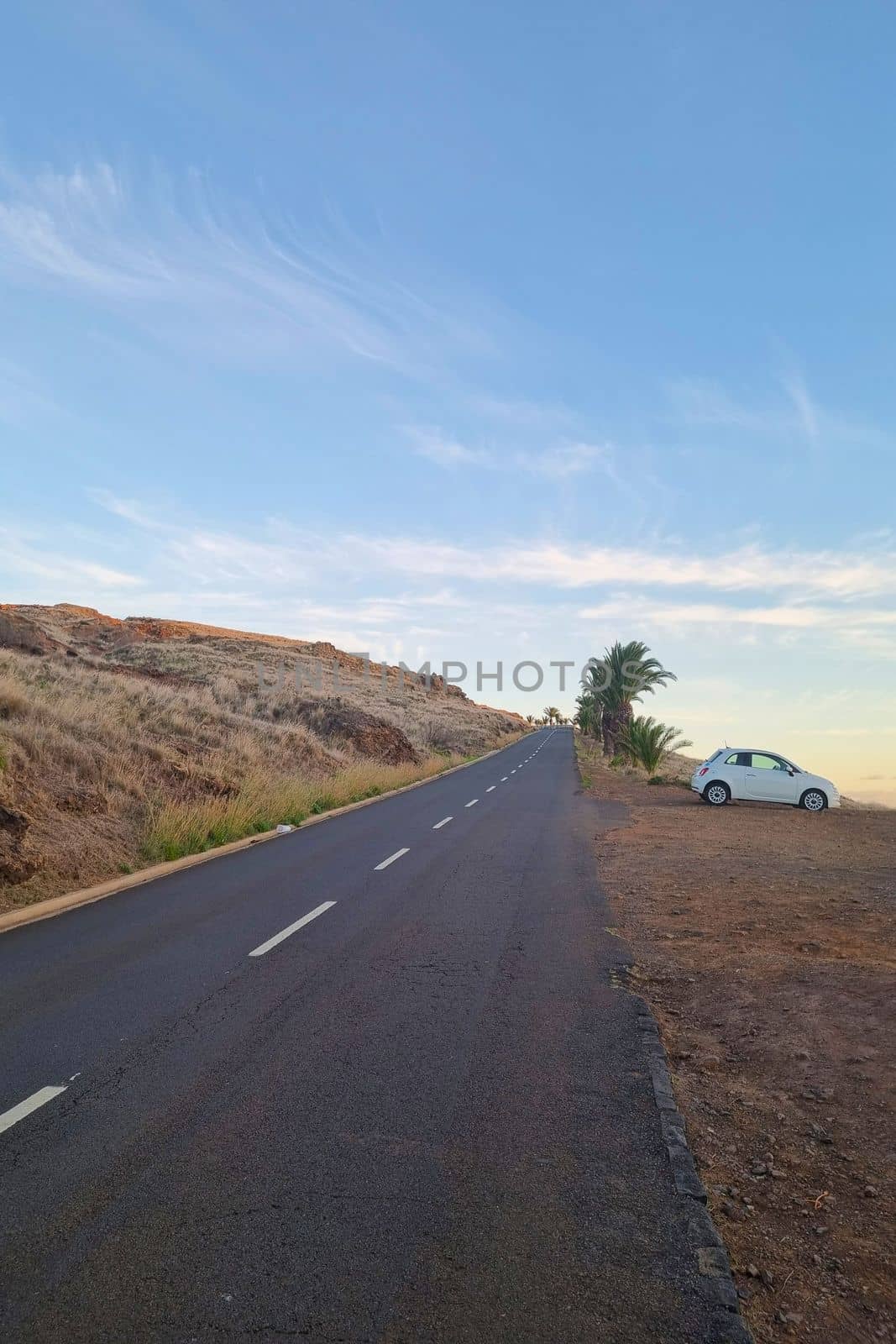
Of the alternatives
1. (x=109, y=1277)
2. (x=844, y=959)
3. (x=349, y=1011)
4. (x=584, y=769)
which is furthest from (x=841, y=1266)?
(x=584, y=769)

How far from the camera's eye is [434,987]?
273 inches

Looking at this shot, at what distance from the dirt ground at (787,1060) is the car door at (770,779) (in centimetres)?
1063

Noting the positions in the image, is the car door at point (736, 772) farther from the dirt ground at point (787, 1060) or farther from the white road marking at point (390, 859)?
the white road marking at point (390, 859)

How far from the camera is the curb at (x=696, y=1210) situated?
3.07 meters

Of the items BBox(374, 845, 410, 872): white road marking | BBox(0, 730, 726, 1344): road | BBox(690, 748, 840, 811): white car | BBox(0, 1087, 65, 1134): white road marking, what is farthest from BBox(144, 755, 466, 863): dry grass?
BBox(690, 748, 840, 811): white car

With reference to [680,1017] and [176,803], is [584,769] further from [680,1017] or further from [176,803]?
[680,1017]

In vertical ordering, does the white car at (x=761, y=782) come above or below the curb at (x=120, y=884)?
above

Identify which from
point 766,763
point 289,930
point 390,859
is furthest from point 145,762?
point 766,763

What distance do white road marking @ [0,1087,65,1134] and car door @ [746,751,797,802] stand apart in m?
21.9

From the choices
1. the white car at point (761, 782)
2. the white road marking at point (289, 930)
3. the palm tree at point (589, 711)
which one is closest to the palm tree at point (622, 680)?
the palm tree at point (589, 711)

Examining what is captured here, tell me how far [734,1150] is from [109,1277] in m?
2.93

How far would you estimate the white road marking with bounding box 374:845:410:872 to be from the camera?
42.2 feet

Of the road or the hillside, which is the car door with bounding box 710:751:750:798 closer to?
the hillside

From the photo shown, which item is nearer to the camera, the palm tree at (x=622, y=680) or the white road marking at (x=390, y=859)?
the white road marking at (x=390, y=859)
